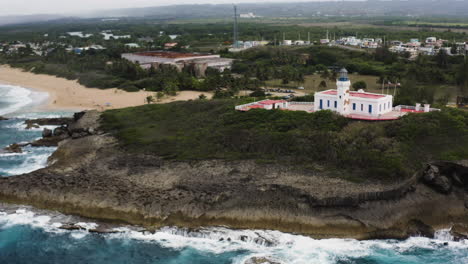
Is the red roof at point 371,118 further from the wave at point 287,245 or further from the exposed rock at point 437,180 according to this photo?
the wave at point 287,245

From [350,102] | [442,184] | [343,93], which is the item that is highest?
[343,93]

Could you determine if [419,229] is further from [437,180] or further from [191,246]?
[191,246]

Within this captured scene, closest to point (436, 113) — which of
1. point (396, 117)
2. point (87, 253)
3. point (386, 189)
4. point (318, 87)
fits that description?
point (396, 117)

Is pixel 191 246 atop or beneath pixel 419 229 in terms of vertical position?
beneath

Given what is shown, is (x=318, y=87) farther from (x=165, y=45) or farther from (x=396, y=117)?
(x=165, y=45)

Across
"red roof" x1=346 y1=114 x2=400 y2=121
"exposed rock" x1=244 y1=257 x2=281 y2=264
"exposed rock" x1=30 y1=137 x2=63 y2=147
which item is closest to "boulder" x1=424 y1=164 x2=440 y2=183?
"red roof" x1=346 y1=114 x2=400 y2=121

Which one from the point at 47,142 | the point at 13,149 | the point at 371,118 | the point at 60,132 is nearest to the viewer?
the point at 371,118

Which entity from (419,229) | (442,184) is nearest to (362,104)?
(442,184)

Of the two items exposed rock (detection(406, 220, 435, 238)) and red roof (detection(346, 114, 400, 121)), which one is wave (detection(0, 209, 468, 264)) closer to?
exposed rock (detection(406, 220, 435, 238))
